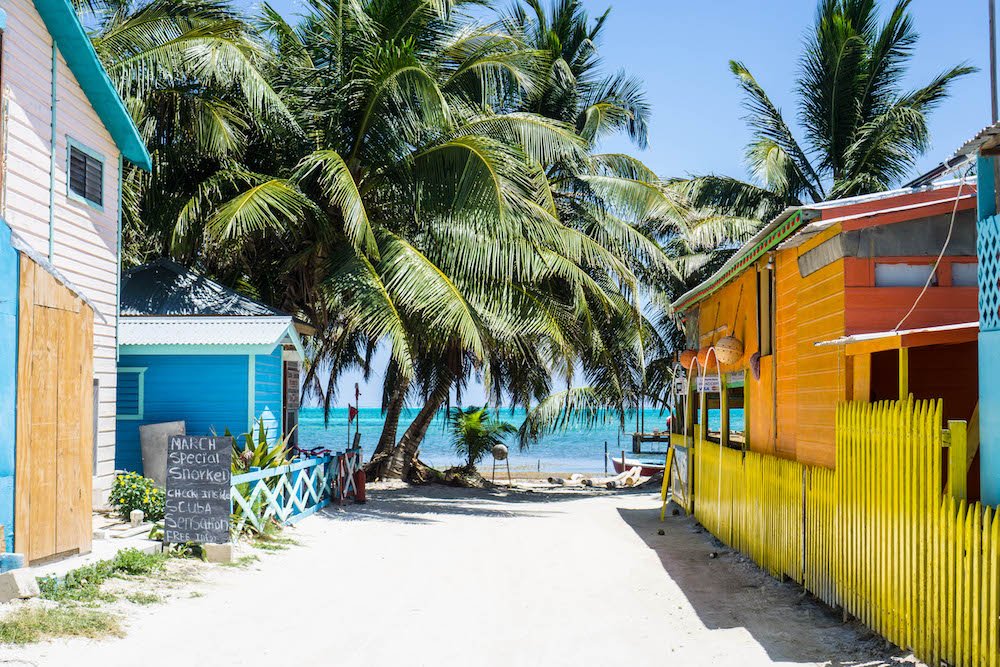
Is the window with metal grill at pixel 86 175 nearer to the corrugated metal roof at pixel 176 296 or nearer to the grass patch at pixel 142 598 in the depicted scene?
the corrugated metal roof at pixel 176 296

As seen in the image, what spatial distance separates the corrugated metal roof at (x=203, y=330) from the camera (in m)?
15.1

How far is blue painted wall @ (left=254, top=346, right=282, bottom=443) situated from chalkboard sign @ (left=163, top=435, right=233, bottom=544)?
14.3 feet

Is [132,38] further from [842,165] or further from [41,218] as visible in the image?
[842,165]

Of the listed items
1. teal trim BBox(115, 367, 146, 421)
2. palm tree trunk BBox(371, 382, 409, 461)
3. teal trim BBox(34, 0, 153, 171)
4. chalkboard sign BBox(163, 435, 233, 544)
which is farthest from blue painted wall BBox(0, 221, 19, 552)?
palm tree trunk BBox(371, 382, 409, 461)

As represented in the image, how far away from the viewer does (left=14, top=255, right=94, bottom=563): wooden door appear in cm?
880

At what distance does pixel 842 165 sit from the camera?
23.4 meters

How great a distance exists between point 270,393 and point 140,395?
207cm

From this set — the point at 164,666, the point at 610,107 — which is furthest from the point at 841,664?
the point at 610,107

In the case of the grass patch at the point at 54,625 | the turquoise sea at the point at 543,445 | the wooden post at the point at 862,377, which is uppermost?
the wooden post at the point at 862,377

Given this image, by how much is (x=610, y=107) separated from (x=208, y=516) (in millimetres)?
19758

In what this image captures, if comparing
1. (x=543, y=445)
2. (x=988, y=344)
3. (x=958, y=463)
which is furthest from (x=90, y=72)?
(x=543, y=445)

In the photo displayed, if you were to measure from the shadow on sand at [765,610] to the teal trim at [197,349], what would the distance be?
6703mm

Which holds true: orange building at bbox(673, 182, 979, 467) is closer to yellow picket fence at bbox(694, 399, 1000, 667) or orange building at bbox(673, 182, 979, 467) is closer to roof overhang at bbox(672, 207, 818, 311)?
roof overhang at bbox(672, 207, 818, 311)

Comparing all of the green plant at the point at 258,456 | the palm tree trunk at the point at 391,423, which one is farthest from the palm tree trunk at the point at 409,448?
the green plant at the point at 258,456
